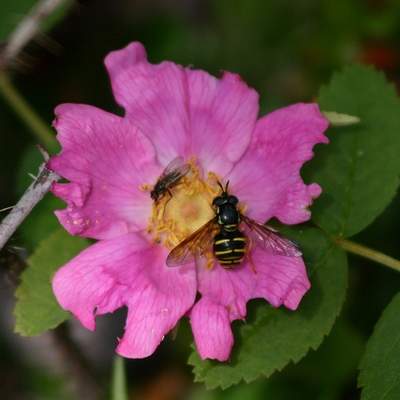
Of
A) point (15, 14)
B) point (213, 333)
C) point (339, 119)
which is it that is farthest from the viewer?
point (15, 14)

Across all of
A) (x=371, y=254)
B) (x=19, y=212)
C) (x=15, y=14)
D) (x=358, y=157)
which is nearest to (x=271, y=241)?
(x=371, y=254)

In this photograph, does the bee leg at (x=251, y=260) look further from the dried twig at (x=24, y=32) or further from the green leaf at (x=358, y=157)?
the dried twig at (x=24, y=32)

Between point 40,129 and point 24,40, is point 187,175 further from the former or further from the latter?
point 24,40

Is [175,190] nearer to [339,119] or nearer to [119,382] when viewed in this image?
[339,119]

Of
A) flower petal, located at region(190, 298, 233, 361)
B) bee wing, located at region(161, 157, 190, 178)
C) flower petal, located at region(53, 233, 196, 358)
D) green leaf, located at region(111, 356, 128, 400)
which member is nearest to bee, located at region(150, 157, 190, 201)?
bee wing, located at region(161, 157, 190, 178)

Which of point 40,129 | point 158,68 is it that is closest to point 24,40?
point 40,129

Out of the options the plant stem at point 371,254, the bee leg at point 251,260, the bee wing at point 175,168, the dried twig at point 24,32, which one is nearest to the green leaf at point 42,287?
the bee wing at point 175,168

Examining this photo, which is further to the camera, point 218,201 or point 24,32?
point 24,32
